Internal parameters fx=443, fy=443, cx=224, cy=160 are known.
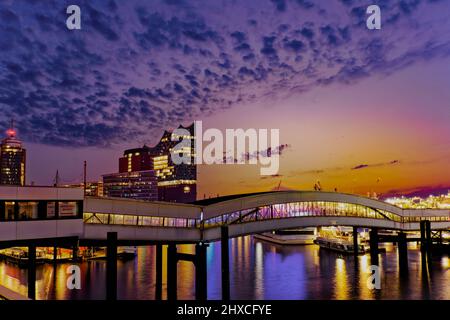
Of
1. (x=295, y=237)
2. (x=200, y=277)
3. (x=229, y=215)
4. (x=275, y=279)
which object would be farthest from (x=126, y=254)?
(x=200, y=277)

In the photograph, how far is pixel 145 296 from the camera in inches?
1986

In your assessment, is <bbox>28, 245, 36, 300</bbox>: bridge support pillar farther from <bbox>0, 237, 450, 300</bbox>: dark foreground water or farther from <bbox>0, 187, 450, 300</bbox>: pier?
<bbox>0, 237, 450, 300</bbox>: dark foreground water

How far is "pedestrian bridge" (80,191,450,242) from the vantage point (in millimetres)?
36312

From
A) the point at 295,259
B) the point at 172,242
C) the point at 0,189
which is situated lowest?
the point at 295,259

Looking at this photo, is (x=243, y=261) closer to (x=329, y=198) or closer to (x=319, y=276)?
(x=319, y=276)

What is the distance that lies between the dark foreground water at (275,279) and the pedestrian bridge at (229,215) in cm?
796

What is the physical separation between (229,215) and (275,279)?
67.2 feet

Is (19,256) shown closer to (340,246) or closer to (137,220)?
(137,220)

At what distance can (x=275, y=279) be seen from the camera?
62.7 metres

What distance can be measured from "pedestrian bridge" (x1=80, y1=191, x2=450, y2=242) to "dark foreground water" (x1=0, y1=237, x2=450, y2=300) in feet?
26.1

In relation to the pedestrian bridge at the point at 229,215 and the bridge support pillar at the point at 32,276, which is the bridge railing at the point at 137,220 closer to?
the pedestrian bridge at the point at 229,215

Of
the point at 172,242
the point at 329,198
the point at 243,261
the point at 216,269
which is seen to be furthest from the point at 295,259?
the point at 172,242

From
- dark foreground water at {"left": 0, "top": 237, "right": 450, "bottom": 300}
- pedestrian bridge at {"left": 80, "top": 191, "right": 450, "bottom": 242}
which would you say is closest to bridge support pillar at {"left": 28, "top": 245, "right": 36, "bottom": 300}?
pedestrian bridge at {"left": 80, "top": 191, "right": 450, "bottom": 242}
